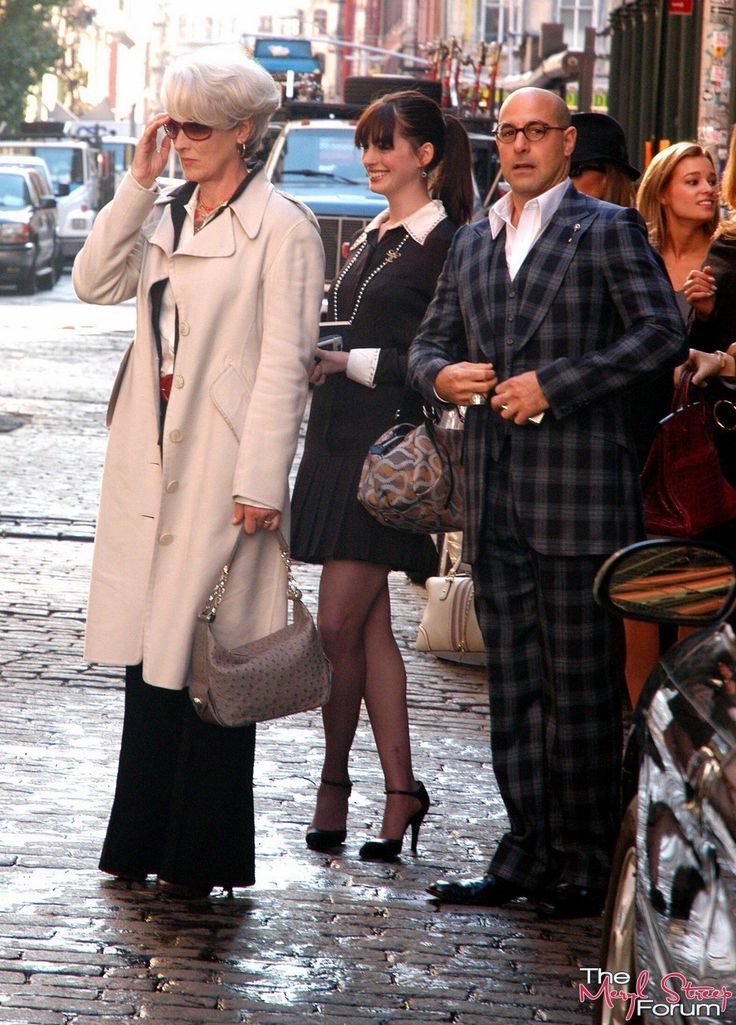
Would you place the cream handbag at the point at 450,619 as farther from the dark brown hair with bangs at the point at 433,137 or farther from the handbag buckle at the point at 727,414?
the dark brown hair with bangs at the point at 433,137

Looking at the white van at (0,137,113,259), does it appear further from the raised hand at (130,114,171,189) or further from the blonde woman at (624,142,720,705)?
the raised hand at (130,114,171,189)

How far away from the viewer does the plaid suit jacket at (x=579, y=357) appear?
15.0 feet

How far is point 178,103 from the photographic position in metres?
4.56

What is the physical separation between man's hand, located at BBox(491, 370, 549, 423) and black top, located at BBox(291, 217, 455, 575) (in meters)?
0.57

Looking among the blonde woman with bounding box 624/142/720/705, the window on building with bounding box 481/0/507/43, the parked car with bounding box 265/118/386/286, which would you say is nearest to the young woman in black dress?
the blonde woman with bounding box 624/142/720/705

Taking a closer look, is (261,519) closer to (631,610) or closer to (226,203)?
(226,203)

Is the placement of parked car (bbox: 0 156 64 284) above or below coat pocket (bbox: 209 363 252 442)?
below

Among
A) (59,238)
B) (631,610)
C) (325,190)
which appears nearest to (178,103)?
(631,610)

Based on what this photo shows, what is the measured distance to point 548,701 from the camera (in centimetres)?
491

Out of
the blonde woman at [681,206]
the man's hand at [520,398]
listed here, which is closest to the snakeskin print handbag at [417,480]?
the man's hand at [520,398]

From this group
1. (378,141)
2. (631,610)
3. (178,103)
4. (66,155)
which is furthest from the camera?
(66,155)

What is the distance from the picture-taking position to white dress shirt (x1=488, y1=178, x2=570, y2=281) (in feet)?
15.6

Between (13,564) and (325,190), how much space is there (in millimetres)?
11936

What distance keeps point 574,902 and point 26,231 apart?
27.9 m
